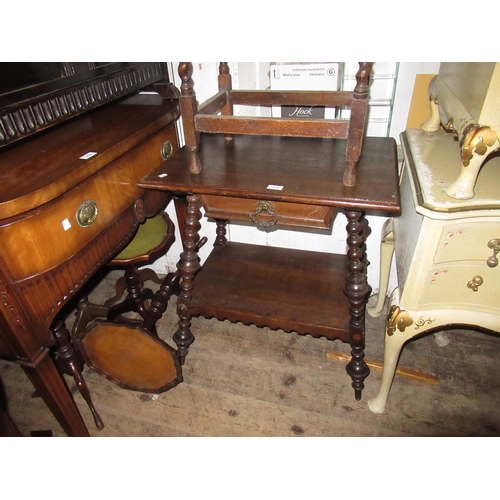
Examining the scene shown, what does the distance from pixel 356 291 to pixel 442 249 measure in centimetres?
39

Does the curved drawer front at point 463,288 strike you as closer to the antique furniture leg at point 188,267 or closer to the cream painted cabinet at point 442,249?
the cream painted cabinet at point 442,249

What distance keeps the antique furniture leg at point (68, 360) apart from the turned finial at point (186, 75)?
3.34ft

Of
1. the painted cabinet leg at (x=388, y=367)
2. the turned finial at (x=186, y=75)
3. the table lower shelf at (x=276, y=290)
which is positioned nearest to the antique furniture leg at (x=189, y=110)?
the turned finial at (x=186, y=75)

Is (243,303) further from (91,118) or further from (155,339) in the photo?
(91,118)

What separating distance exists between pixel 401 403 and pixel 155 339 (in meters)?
1.11

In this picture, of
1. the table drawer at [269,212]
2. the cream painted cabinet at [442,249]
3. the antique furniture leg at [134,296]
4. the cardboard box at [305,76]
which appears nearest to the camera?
the cream painted cabinet at [442,249]

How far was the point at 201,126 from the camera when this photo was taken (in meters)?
1.31

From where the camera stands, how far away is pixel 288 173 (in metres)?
1.34

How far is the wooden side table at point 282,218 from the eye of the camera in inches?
49.6

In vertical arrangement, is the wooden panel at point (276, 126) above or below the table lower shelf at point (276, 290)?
above

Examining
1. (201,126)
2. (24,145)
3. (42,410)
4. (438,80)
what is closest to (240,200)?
(201,126)

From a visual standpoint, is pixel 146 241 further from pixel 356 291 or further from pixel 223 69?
pixel 356 291

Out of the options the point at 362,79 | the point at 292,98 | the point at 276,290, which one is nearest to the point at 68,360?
the point at 276,290

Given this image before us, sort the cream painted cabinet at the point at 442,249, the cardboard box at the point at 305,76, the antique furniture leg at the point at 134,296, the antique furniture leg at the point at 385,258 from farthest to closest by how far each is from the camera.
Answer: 1. the antique furniture leg at the point at 134,296
2. the antique furniture leg at the point at 385,258
3. the cardboard box at the point at 305,76
4. the cream painted cabinet at the point at 442,249
